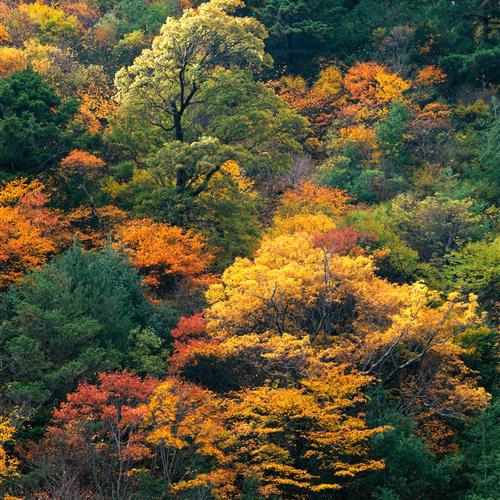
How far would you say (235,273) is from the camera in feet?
92.8

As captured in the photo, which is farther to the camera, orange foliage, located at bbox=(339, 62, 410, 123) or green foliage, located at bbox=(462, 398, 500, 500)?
orange foliage, located at bbox=(339, 62, 410, 123)

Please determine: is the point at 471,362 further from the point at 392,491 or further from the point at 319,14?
the point at 319,14

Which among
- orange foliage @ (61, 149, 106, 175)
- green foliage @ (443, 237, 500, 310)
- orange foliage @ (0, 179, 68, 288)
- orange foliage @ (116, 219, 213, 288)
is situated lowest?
green foliage @ (443, 237, 500, 310)

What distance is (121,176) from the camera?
3578cm

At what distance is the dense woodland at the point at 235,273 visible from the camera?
23.2 meters

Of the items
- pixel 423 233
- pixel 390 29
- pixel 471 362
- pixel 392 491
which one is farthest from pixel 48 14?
pixel 392 491

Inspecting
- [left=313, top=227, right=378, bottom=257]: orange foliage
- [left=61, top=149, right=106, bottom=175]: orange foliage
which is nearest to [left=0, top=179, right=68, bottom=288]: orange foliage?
[left=61, top=149, right=106, bottom=175]: orange foliage

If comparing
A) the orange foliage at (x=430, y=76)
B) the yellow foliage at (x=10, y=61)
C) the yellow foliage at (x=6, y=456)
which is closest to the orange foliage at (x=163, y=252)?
the yellow foliage at (x=6, y=456)

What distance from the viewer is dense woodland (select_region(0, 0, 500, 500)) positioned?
23234 mm

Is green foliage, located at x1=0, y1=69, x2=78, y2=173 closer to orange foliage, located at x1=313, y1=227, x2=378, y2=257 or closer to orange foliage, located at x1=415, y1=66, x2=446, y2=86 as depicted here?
orange foliage, located at x1=313, y1=227, x2=378, y2=257

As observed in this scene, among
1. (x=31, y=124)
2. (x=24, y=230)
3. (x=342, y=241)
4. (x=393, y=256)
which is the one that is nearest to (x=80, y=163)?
(x=31, y=124)

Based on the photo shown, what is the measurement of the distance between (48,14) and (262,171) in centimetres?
1541

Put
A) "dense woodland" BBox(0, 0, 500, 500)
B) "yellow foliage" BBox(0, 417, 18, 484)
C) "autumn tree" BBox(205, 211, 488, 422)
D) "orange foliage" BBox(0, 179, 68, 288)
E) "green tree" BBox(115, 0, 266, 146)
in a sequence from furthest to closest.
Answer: "green tree" BBox(115, 0, 266, 146), "orange foliage" BBox(0, 179, 68, 288), "autumn tree" BBox(205, 211, 488, 422), "dense woodland" BBox(0, 0, 500, 500), "yellow foliage" BBox(0, 417, 18, 484)

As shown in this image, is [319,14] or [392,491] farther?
[319,14]
